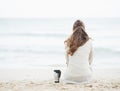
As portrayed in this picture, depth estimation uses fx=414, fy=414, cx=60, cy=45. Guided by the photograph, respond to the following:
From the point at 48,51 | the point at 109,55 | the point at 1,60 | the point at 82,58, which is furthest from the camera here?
the point at 48,51

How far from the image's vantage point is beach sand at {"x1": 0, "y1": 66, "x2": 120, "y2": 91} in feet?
23.7

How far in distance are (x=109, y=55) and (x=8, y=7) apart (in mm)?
43993

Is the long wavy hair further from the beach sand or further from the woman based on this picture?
the beach sand

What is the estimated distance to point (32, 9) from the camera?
62281 mm

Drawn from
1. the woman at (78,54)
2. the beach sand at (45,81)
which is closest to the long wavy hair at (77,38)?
the woman at (78,54)

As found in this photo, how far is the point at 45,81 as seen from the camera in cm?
852

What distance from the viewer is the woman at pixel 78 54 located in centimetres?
743

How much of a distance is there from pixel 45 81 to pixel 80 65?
129 cm

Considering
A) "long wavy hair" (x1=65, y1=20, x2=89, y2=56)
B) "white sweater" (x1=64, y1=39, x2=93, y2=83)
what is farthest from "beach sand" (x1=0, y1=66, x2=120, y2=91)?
"long wavy hair" (x1=65, y1=20, x2=89, y2=56)

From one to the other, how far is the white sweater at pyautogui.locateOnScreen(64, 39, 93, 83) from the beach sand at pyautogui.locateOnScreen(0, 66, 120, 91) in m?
0.14

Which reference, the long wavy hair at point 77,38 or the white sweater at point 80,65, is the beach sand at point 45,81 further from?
the long wavy hair at point 77,38

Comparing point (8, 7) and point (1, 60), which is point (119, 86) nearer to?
point (1, 60)

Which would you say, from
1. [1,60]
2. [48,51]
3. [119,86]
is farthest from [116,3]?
[119,86]

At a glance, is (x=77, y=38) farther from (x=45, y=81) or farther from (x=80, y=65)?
(x=45, y=81)
